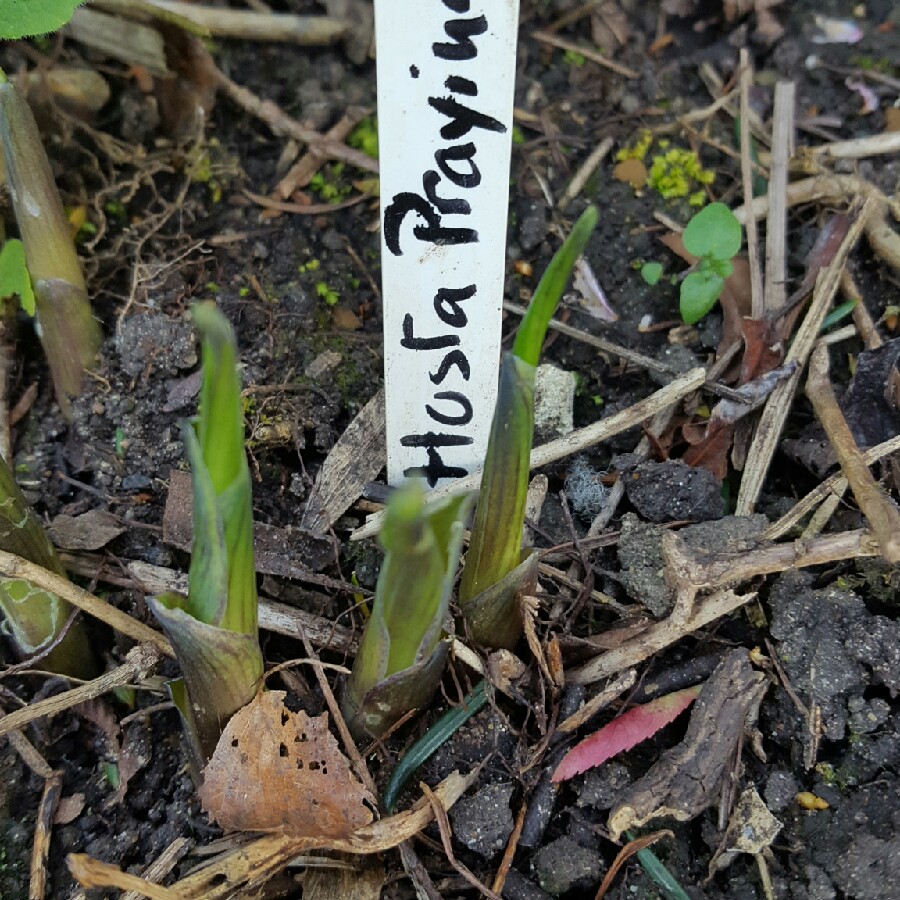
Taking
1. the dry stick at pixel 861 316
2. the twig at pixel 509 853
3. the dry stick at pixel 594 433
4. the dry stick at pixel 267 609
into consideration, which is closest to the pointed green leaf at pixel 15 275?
the dry stick at pixel 267 609

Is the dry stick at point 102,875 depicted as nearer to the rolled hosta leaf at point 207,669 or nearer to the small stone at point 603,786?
the rolled hosta leaf at point 207,669

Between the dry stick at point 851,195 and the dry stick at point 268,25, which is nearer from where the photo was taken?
the dry stick at point 851,195

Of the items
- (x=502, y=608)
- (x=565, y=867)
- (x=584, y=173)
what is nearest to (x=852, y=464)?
(x=502, y=608)

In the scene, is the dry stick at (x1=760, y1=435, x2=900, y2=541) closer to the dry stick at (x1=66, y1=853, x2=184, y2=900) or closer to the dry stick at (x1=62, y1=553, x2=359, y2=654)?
the dry stick at (x1=62, y1=553, x2=359, y2=654)

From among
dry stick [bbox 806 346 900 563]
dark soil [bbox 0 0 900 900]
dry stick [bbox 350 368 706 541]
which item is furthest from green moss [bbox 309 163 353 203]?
dry stick [bbox 806 346 900 563]

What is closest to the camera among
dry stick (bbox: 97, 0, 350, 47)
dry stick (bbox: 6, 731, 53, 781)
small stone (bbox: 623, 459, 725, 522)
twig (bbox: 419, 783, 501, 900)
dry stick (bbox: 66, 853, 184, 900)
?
dry stick (bbox: 66, 853, 184, 900)

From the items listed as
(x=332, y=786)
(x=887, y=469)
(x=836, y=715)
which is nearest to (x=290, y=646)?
(x=332, y=786)

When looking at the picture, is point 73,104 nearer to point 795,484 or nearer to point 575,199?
point 575,199
